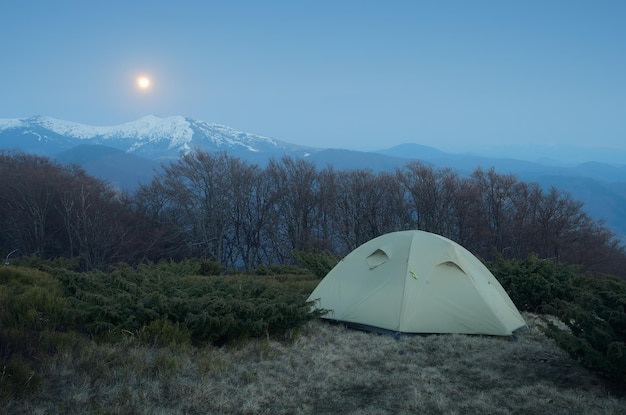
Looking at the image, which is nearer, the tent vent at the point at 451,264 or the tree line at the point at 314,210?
the tent vent at the point at 451,264

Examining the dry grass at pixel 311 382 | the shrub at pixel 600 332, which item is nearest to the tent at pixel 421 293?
the dry grass at pixel 311 382

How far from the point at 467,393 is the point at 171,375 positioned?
3.23m

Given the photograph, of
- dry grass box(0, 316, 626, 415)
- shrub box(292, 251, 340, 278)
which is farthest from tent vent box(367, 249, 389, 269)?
shrub box(292, 251, 340, 278)

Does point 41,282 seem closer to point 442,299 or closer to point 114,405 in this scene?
point 114,405

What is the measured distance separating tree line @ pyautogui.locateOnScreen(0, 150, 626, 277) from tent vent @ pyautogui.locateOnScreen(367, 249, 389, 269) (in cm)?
2532

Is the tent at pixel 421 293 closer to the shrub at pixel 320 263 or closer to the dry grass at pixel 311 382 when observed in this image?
the dry grass at pixel 311 382

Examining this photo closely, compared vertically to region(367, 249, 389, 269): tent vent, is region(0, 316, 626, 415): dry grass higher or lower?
lower

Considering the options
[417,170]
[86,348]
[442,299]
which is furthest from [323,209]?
[86,348]

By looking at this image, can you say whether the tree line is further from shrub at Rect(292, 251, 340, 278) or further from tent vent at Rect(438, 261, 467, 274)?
tent vent at Rect(438, 261, 467, 274)

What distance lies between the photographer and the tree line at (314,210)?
113 feet

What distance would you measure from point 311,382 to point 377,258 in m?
3.90

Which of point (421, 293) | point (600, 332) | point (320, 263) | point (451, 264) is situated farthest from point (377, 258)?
A: point (320, 263)

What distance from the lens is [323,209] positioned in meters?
37.7

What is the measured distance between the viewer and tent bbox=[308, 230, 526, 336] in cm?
750
